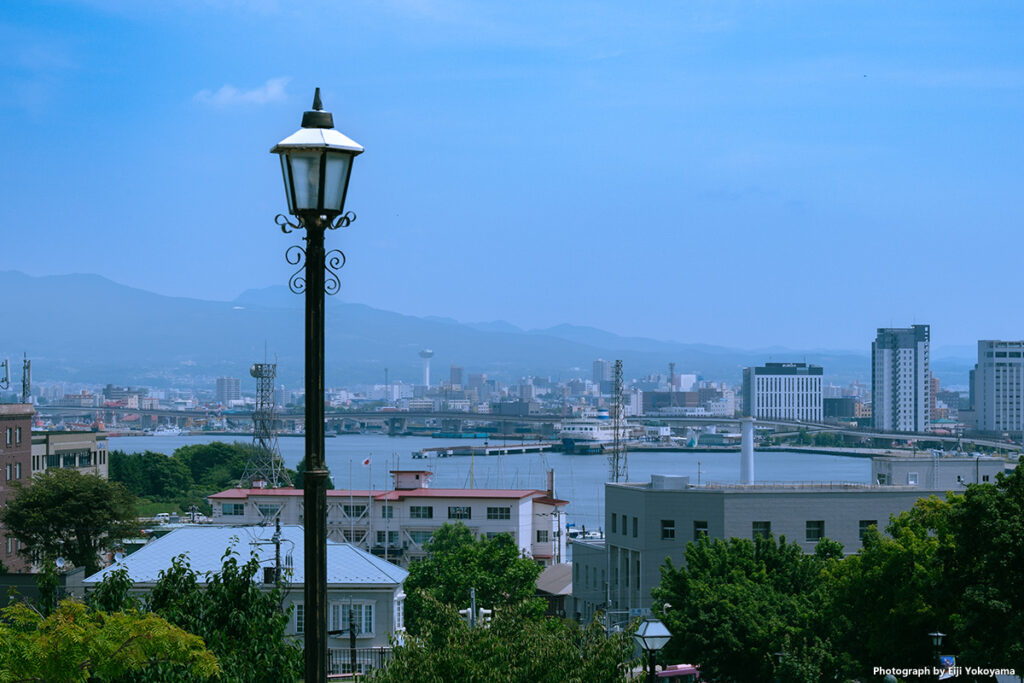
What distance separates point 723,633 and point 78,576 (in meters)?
11.4

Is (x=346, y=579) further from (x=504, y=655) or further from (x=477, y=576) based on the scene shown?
(x=504, y=655)

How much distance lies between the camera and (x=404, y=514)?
5262 cm

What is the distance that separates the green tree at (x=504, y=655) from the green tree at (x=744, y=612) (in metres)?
9.84

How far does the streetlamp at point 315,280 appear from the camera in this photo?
15.9 ft

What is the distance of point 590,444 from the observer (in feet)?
573

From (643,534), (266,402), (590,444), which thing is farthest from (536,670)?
(590,444)

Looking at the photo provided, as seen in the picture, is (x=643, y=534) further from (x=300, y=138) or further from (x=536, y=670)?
(x=300, y=138)

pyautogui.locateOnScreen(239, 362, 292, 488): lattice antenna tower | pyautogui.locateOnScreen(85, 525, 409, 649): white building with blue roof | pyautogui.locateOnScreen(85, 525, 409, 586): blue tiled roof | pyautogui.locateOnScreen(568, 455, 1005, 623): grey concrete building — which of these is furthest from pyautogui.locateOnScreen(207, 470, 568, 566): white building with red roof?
pyautogui.locateOnScreen(85, 525, 409, 649): white building with blue roof

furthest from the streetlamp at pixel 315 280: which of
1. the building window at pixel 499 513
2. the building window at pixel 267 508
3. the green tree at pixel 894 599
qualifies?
the building window at pixel 267 508

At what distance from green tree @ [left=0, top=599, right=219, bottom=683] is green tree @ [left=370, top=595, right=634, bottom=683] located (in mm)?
2679

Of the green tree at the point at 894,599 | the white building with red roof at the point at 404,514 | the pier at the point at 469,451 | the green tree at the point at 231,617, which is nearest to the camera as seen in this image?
the green tree at the point at 231,617

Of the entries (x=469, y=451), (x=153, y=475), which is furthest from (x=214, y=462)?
(x=469, y=451)

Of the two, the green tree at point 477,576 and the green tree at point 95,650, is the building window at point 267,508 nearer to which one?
the green tree at point 477,576

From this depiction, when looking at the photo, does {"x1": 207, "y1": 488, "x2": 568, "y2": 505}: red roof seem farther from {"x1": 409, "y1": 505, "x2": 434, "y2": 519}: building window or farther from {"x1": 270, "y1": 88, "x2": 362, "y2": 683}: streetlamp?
{"x1": 270, "y1": 88, "x2": 362, "y2": 683}: streetlamp
